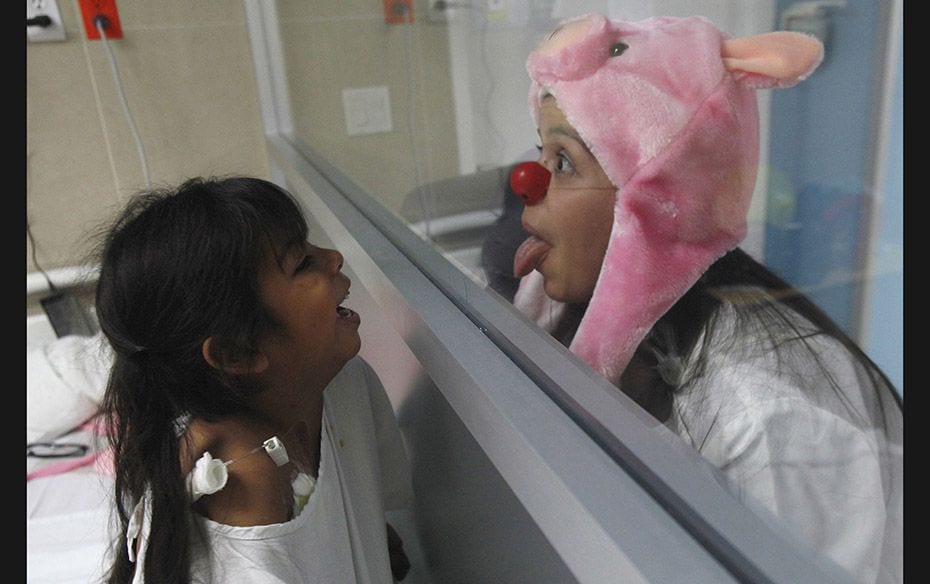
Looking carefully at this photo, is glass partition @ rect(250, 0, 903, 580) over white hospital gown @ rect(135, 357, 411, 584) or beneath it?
over

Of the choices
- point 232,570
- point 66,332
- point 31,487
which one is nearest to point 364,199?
point 232,570

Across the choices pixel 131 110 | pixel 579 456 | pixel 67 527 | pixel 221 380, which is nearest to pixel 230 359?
pixel 221 380

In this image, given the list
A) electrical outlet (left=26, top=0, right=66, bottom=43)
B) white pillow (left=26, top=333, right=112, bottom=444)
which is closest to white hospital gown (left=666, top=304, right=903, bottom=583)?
white pillow (left=26, top=333, right=112, bottom=444)

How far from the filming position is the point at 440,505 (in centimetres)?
79

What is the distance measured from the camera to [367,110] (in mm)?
1025

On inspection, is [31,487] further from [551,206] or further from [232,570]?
[551,206]

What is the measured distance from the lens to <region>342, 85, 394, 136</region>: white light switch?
95 cm

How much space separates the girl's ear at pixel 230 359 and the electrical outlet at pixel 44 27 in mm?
1375

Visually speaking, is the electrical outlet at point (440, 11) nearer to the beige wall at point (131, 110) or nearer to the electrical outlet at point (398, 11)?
the electrical outlet at point (398, 11)

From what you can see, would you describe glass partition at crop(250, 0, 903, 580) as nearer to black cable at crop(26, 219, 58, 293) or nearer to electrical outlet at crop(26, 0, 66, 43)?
electrical outlet at crop(26, 0, 66, 43)

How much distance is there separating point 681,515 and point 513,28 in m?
0.38

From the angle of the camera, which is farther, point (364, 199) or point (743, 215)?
point (364, 199)

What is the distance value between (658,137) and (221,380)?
419 mm

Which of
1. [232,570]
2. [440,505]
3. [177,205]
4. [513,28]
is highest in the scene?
[513,28]
